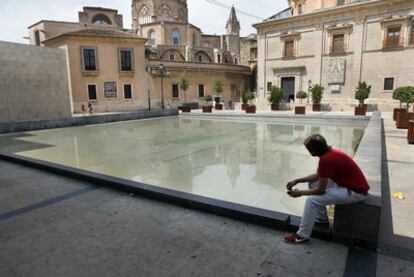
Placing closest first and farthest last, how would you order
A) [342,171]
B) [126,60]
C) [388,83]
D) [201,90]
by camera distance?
[342,171] → [388,83] → [126,60] → [201,90]

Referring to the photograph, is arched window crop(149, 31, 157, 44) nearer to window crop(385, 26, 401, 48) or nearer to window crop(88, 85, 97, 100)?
window crop(88, 85, 97, 100)

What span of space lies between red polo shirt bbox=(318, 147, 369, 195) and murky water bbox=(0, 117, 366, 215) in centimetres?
122

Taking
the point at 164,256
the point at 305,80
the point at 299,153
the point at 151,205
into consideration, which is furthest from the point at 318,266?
the point at 305,80

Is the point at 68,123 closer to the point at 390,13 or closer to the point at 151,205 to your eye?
the point at 151,205

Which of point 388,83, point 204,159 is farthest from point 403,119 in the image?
point 388,83

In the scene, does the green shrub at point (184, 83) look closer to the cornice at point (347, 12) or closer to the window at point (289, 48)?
the cornice at point (347, 12)

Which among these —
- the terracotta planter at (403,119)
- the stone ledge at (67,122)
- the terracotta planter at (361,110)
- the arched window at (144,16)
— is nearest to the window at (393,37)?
the terracotta planter at (361,110)

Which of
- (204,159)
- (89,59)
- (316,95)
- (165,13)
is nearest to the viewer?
(204,159)

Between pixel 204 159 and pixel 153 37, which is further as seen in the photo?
pixel 153 37

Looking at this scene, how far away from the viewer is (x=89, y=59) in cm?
2328

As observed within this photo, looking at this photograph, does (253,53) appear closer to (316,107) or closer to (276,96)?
(276,96)

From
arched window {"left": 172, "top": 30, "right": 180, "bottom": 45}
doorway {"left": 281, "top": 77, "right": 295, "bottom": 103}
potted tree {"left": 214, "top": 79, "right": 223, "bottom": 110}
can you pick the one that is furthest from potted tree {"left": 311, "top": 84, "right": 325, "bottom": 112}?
arched window {"left": 172, "top": 30, "right": 180, "bottom": 45}

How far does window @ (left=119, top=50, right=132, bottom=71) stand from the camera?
2457 centimetres

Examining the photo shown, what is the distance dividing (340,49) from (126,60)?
58.7 ft
